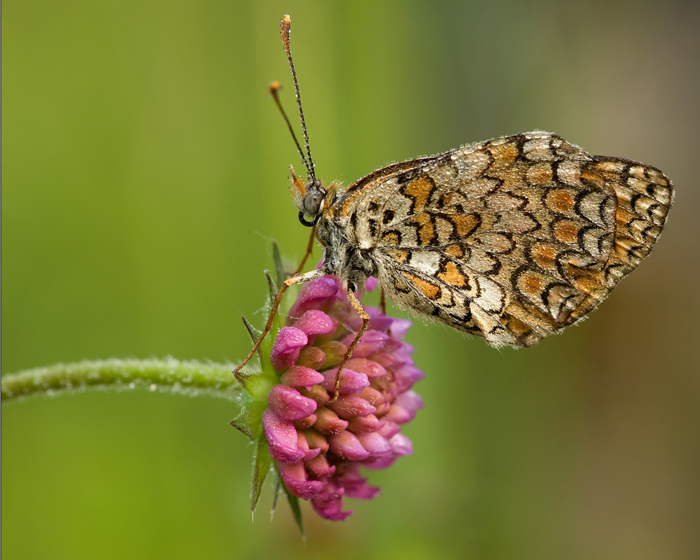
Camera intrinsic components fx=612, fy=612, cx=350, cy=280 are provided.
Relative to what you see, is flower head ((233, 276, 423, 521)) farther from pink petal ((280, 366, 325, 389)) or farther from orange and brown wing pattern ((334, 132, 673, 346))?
orange and brown wing pattern ((334, 132, 673, 346))

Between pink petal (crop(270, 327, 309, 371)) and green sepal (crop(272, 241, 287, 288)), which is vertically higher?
green sepal (crop(272, 241, 287, 288))

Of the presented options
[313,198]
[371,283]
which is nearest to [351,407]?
[371,283]

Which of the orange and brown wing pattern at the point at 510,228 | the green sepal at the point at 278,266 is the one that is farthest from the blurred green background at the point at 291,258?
the orange and brown wing pattern at the point at 510,228

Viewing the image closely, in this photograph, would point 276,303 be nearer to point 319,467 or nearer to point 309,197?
point 309,197

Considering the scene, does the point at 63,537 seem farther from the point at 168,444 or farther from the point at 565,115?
the point at 565,115

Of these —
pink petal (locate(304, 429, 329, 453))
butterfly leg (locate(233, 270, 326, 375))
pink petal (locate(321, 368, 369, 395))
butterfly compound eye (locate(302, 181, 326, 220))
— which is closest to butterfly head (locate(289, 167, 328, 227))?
butterfly compound eye (locate(302, 181, 326, 220))
